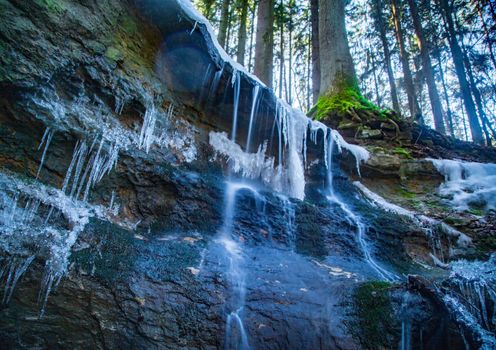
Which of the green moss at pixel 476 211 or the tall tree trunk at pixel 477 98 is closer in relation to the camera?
the green moss at pixel 476 211

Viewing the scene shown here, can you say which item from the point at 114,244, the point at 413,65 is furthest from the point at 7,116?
the point at 413,65

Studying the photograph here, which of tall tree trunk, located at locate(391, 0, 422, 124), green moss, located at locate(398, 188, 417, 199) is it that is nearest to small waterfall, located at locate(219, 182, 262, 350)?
green moss, located at locate(398, 188, 417, 199)

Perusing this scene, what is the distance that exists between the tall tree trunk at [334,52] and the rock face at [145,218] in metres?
4.94

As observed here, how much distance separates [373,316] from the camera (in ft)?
10.5

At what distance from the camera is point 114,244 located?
349cm

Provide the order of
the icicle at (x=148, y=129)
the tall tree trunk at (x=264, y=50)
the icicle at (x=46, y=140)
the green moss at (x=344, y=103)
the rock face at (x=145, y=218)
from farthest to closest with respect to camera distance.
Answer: the tall tree trunk at (x=264, y=50)
the green moss at (x=344, y=103)
the icicle at (x=148, y=129)
the icicle at (x=46, y=140)
the rock face at (x=145, y=218)

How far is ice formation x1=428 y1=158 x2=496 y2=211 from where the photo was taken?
22.9 feet

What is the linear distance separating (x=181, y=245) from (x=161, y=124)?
8.43ft

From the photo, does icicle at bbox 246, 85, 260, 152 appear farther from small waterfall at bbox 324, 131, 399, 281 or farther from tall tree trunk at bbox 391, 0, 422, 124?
tall tree trunk at bbox 391, 0, 422, 124

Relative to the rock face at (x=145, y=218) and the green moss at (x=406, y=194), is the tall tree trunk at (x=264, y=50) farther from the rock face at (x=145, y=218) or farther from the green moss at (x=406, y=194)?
the green moss at (x=406, y=194)

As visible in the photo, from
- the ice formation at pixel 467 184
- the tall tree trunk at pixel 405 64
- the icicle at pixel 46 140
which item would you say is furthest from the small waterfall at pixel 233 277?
the tall tree trunk at pixel 405 64

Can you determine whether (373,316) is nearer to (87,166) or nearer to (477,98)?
(87,166)

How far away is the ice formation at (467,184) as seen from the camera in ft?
22.9

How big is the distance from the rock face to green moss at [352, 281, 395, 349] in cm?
4
